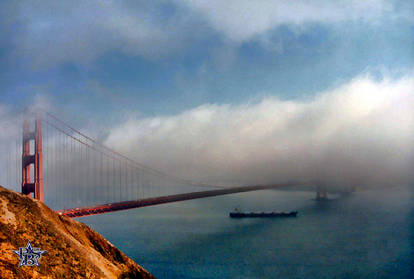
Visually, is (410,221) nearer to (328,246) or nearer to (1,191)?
(328,246)

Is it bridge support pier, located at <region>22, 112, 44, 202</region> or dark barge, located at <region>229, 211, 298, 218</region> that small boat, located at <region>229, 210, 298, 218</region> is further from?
bridge support pier, located at <region>22, 112, 44, 202</region>

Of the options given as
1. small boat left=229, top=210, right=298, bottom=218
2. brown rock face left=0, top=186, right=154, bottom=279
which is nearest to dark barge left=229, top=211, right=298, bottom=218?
small boat left=229, top=210, right=298, bottom=218

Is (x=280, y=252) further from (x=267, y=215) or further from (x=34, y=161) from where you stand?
(x=267, y=215)

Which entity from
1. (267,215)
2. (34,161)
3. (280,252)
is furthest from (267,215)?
(34,161)

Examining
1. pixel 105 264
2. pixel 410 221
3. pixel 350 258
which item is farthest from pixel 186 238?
pixel 410 221

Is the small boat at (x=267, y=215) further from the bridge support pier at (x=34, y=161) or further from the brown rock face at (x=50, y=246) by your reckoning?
the brown rock face at (x=50, y=246)

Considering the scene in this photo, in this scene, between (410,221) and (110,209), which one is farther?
(410,221)
